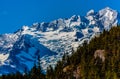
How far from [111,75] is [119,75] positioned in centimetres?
554

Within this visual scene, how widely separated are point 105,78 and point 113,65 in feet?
40.7

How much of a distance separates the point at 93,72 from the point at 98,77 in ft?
33.4

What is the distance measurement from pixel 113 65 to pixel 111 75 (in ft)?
47.3

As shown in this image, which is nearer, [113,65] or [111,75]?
[111,75]

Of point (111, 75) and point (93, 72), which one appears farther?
point (93, 72)

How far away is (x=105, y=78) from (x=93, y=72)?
1150 cm

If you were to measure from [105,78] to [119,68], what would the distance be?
9063 millimetres

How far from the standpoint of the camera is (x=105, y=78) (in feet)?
620

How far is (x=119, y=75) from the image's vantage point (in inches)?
7475

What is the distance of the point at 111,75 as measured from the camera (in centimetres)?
18575

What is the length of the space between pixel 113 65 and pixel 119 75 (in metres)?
10.4

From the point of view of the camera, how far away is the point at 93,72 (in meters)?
200

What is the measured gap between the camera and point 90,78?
196750 millimetres
